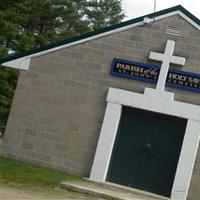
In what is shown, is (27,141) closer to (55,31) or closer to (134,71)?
(134,71)

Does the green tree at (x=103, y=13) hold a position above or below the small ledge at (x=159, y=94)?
above

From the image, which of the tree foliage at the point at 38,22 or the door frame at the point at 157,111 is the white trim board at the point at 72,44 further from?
the tree foliage at the point at 38,22

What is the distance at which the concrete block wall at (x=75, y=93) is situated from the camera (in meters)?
15.4

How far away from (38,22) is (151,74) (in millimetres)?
26437

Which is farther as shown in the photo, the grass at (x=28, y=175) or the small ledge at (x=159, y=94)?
the small ledge at (x=159, y=94)

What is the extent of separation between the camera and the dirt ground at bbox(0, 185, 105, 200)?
36.2ft

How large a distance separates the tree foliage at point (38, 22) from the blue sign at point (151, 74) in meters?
15.6

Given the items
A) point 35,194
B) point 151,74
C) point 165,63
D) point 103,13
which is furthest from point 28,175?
point 103,13

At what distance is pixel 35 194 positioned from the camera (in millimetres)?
11602

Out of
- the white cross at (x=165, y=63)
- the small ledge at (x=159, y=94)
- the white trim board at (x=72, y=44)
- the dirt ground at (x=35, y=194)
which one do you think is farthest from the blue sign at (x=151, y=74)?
the dirt ground at (x=35, y=194)

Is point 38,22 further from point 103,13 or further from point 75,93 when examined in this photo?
point 75,93

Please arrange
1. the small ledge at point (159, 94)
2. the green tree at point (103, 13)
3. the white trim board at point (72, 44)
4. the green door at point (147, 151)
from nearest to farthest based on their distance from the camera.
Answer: the small ledge at point (159, 94), the green door at point (147, 151), the white trim board at point (72, 44), the green tree at point (103, 13)

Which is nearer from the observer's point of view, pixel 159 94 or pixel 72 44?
pixel 159 94

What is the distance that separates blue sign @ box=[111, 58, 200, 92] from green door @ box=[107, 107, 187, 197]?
0.93 m
